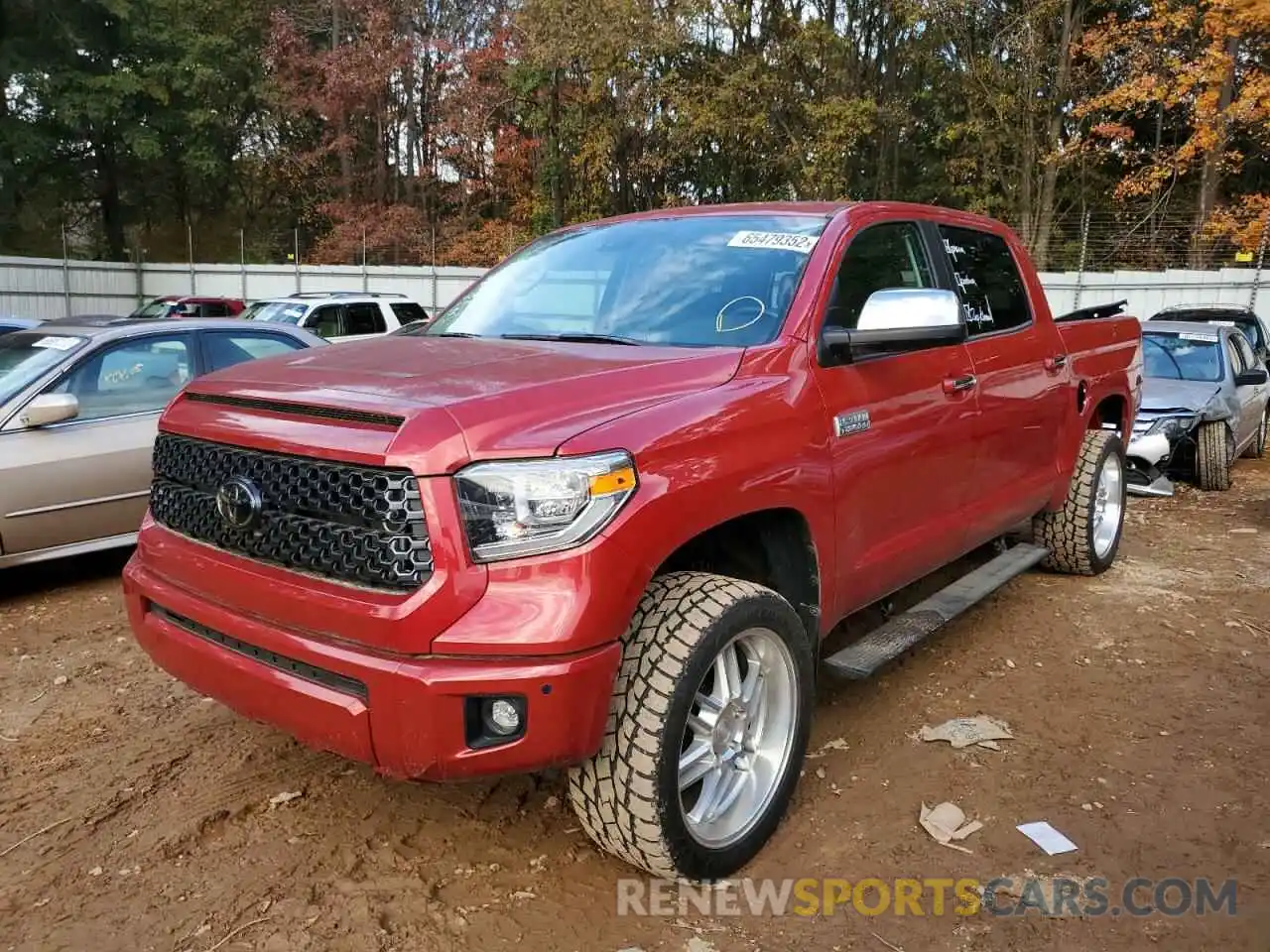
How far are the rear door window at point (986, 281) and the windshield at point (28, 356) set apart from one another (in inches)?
187

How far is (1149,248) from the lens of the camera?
20.5m

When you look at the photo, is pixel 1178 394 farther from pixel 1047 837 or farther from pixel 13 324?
pixel 13 324

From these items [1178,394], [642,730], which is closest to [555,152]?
[1178,394]

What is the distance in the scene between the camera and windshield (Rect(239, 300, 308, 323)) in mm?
12875

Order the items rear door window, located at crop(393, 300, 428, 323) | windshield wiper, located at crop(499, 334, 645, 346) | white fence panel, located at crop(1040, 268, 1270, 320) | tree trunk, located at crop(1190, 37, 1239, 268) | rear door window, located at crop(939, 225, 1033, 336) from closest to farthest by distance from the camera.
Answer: windshield wiper, located at crop(499, 334, 645, 346), rear door window, located at crop(939, 225, 1033, 336), rear door window, located at crop(393, 300, 428, 323), white fence panel, located at crop(1040, 268, 1270, 320), tree trunk, located at crop(1190, 37, 1239, 268)

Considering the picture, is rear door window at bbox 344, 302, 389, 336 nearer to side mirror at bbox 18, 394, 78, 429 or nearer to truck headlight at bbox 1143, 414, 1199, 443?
side mirror at bbox 18, 394, 78, 429

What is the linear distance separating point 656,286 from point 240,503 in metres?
1.62

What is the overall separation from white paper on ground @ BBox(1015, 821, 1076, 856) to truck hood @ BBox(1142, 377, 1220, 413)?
6719 mm

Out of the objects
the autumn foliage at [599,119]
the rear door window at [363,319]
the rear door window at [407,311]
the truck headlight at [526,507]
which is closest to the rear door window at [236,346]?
the truck headlight at [526,507]

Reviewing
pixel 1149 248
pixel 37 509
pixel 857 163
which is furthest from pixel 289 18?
pixel 37 509

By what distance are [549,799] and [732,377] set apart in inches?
58.9

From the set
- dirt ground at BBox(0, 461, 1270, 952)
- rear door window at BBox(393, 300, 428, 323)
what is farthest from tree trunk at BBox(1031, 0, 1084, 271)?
dirt ground at BBox(0, 461, 1270, 952)

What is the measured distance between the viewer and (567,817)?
3062mm

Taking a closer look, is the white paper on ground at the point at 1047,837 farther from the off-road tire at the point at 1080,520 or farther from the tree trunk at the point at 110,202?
the tree trunk at the point at 110,202
